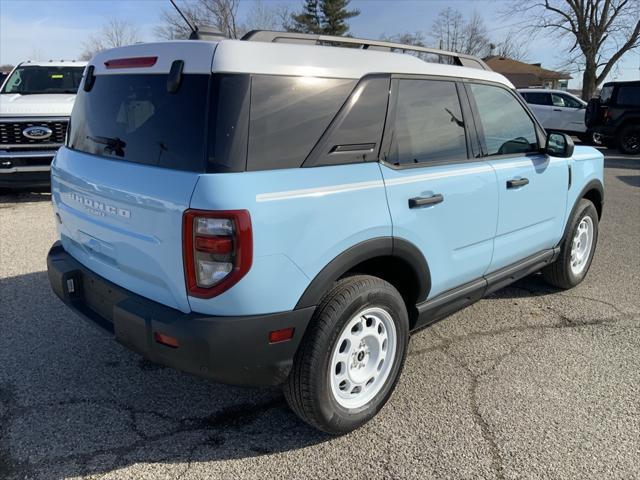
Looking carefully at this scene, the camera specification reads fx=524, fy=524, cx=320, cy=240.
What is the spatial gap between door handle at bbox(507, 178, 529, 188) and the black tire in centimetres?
1409

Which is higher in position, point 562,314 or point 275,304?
point 275,304

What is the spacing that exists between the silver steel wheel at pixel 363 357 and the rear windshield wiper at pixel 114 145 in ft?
4.63

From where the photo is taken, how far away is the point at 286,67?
2.31 metres

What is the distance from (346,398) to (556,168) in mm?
2469

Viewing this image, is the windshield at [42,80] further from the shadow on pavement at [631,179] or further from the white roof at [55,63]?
the shadow on pavement at [631,179]

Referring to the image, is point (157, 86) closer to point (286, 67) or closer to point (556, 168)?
point (286, 67)

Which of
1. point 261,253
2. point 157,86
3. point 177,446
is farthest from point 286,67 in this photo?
point 177,446

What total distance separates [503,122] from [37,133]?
6.72 m

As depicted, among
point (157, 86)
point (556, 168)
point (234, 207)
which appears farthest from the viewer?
point (556, 168)

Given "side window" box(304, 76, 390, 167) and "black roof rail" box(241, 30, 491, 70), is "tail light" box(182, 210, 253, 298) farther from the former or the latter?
"black roof rail" box(241, 30, 491, 70)

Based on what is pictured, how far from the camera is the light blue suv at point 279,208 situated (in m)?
2.17

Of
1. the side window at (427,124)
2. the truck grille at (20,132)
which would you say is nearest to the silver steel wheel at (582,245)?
the side window at (427,124)

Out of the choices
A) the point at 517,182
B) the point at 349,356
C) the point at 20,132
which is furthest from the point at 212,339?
the point at 20,132

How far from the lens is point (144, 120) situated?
2504 mm
